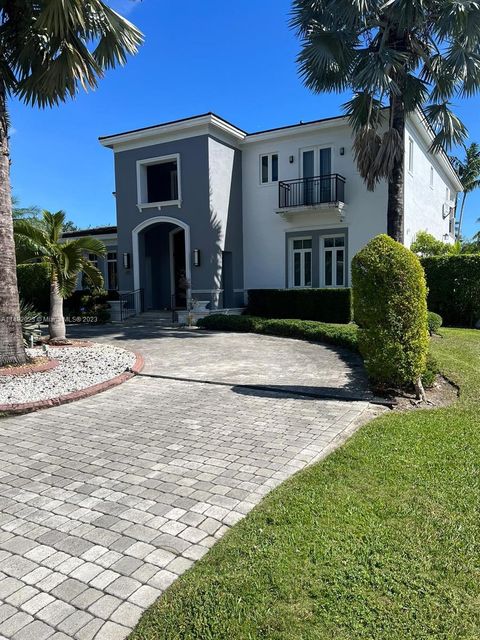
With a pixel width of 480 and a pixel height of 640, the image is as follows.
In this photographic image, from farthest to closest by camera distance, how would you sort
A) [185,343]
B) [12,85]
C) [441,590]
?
[185,343], [12,85], [441,590]

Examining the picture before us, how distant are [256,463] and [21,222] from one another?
9789 mm

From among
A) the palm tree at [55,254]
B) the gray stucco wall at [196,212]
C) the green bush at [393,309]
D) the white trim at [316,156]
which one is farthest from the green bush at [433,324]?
the palm tree at [55,254]

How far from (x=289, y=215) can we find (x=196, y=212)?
13.1ft

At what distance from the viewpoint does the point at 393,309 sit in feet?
20.8

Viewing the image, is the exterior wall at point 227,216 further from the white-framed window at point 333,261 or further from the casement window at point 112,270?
the casement window at point 112,270

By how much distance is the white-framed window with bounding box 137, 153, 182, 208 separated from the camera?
19.5 meters

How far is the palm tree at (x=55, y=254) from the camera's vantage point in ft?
36.1

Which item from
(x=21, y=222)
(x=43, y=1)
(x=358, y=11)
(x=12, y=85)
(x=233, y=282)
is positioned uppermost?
(x=358, y=11)

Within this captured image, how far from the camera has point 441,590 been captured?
7.92ft

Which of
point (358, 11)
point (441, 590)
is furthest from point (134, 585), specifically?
point (358, 11)

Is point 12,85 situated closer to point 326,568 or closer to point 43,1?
point 43,1

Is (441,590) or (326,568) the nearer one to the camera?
(441,590)

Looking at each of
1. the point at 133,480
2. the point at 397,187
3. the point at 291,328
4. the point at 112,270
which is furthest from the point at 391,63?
the point at 112,270

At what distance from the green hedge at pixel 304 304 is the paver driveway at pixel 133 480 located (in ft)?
26.8
